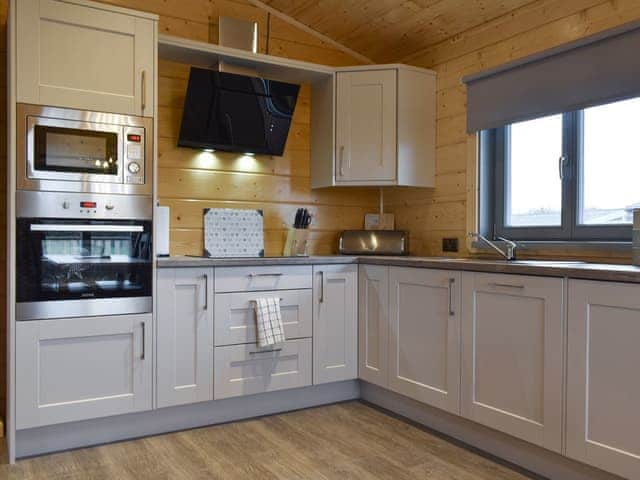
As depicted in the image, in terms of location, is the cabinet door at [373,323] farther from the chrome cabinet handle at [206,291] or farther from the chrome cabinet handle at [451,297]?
the chrome cabinet handle at [206,291]

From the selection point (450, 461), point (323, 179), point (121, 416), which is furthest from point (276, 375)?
point (323, 179)

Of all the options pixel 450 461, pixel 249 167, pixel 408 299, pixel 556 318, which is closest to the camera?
pixel 556 318

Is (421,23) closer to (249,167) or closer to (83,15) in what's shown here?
(249,167)

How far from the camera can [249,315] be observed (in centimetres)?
296

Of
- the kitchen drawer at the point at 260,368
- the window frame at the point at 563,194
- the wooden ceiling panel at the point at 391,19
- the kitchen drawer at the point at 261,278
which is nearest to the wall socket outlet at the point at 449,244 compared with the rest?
the window frame at the point at 563,194

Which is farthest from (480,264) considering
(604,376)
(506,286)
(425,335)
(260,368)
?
(260,368)

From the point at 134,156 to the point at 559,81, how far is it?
2.06 m

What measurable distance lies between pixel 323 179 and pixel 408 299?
1066 mm

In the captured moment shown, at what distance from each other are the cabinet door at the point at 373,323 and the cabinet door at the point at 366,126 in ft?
2.10

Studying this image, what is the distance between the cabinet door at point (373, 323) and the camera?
3098mm

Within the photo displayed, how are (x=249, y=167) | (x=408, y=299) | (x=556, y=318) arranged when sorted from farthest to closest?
(x=249, y=167) → (x=408, y=299) → (x=556, y=318)

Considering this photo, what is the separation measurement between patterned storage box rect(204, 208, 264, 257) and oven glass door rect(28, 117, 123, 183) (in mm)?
838

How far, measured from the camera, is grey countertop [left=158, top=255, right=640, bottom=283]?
1989 millimetres

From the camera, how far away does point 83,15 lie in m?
2.53
